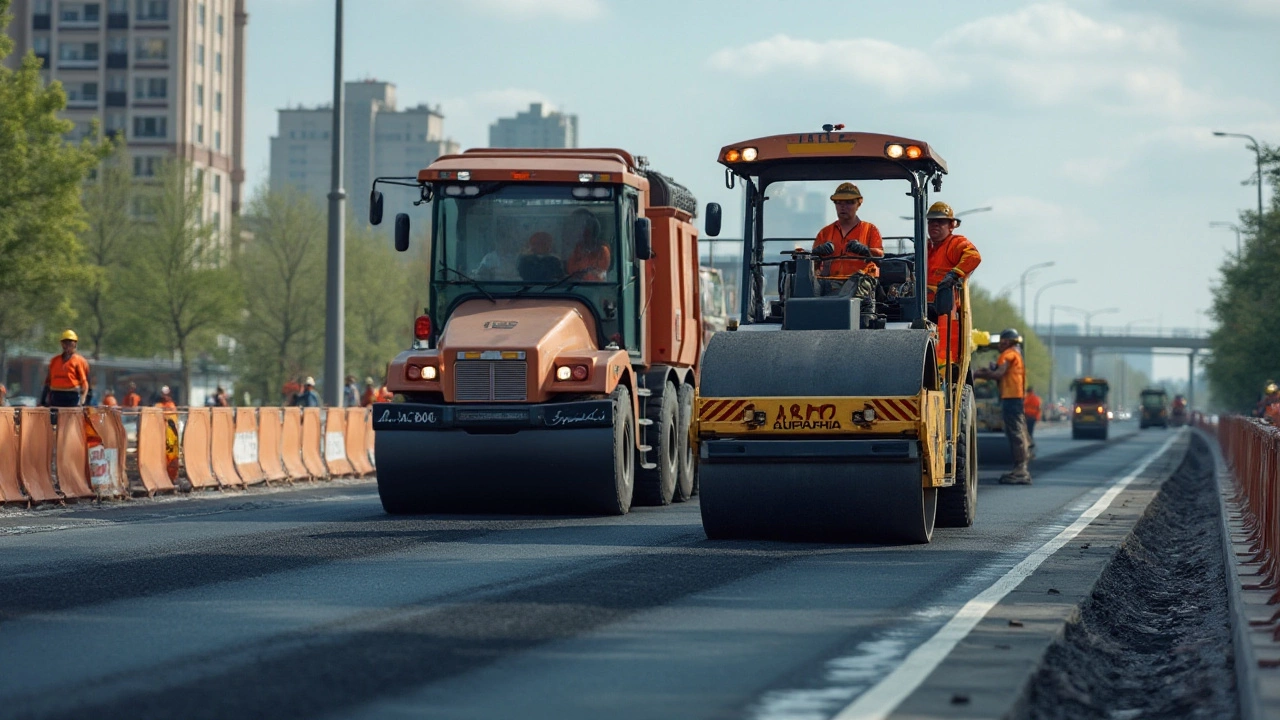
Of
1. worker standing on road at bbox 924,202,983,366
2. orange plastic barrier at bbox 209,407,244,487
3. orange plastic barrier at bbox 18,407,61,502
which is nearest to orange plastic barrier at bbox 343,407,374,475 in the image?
orange plastic barrier at bbox 209,407,244,487

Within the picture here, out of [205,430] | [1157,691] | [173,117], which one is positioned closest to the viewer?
[1157,691]

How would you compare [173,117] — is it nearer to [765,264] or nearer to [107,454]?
[107,454]

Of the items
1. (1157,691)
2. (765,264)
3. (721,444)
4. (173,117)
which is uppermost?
(173,117)

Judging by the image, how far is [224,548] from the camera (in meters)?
13.5

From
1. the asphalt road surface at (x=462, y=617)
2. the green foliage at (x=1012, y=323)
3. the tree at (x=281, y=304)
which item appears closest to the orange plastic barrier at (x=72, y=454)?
the asphalt road surface at (x=462, y=617)

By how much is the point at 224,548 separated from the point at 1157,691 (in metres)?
7.15

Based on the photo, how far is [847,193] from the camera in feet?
49.1

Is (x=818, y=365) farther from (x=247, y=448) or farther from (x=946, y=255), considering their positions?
(x=247, y=448)

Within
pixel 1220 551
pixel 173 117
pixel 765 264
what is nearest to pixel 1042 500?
pixel 1220 551

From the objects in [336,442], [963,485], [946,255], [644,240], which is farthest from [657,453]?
[336,442]

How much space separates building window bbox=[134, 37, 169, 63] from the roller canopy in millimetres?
100105

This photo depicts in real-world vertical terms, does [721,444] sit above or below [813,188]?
below

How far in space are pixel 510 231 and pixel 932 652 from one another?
404 inches

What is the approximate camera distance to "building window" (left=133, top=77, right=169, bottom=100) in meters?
109
